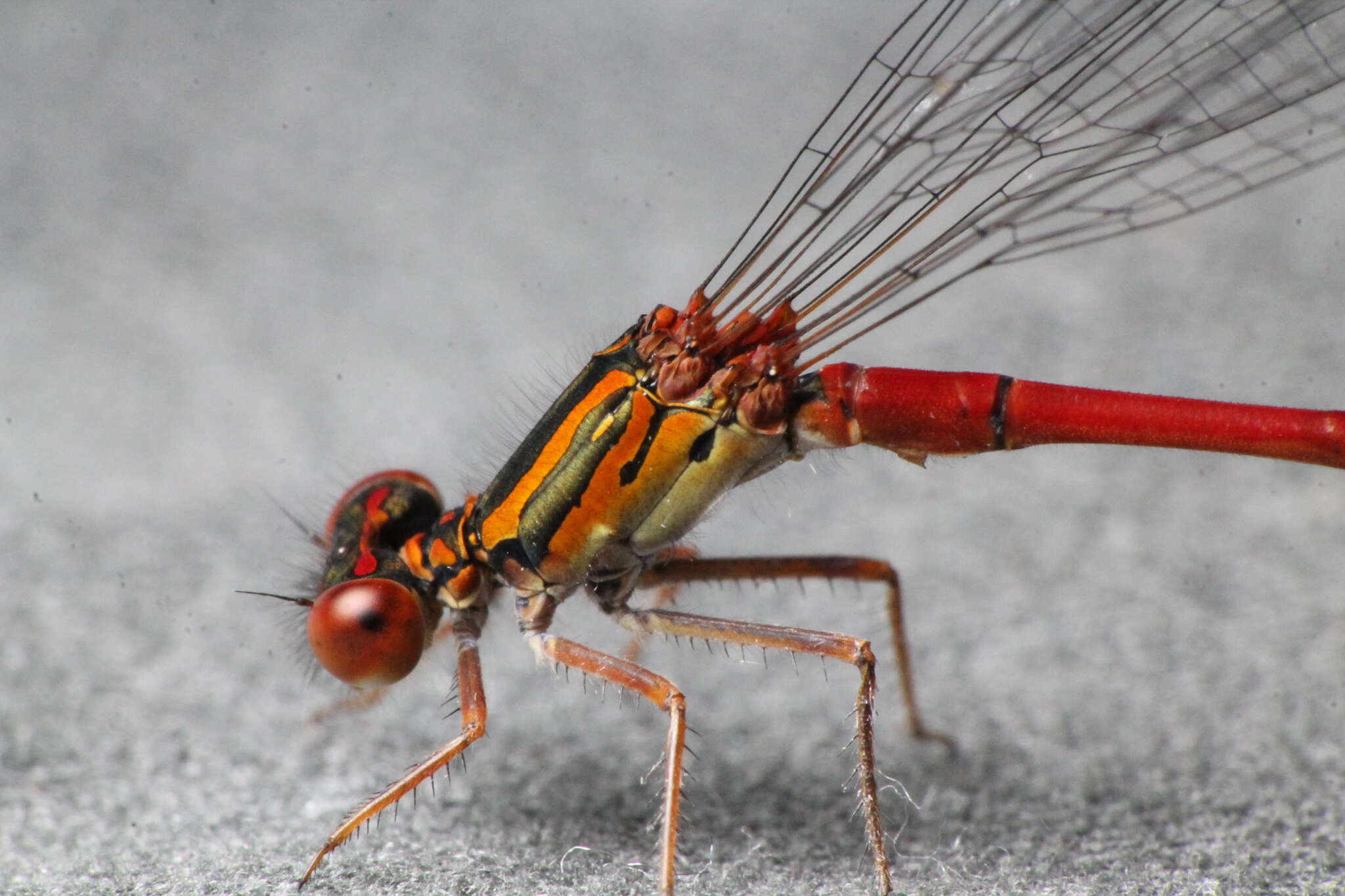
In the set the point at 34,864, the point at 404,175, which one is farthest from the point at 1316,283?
the point at 34,864

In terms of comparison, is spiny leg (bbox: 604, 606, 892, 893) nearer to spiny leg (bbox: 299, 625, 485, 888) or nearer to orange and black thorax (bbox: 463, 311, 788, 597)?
orange and black thorax (bbox: 463, 311, 788, 597)

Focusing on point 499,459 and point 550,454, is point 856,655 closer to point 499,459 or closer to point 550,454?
point 550,454

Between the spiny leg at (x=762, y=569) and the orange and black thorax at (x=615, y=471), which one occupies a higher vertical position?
the orange and black thorax at (x=615, y=471)

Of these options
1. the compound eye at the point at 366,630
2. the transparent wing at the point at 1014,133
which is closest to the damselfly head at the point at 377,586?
the compound eye at the point at 366,630

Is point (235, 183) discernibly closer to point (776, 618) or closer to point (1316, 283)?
point (776, 618)

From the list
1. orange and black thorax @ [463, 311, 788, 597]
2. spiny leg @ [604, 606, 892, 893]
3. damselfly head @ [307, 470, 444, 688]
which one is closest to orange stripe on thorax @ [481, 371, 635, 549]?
orange and black thorax @ [463, 311, 788, 597]

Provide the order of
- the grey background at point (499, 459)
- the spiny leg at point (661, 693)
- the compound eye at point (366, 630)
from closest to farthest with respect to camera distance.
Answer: the spiny leg at point (661, 693)
the compound eye at point (366, 630)
the grey background at point (499, 459)

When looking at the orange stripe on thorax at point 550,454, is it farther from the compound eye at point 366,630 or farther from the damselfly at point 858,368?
the compound eye at point 366,630
